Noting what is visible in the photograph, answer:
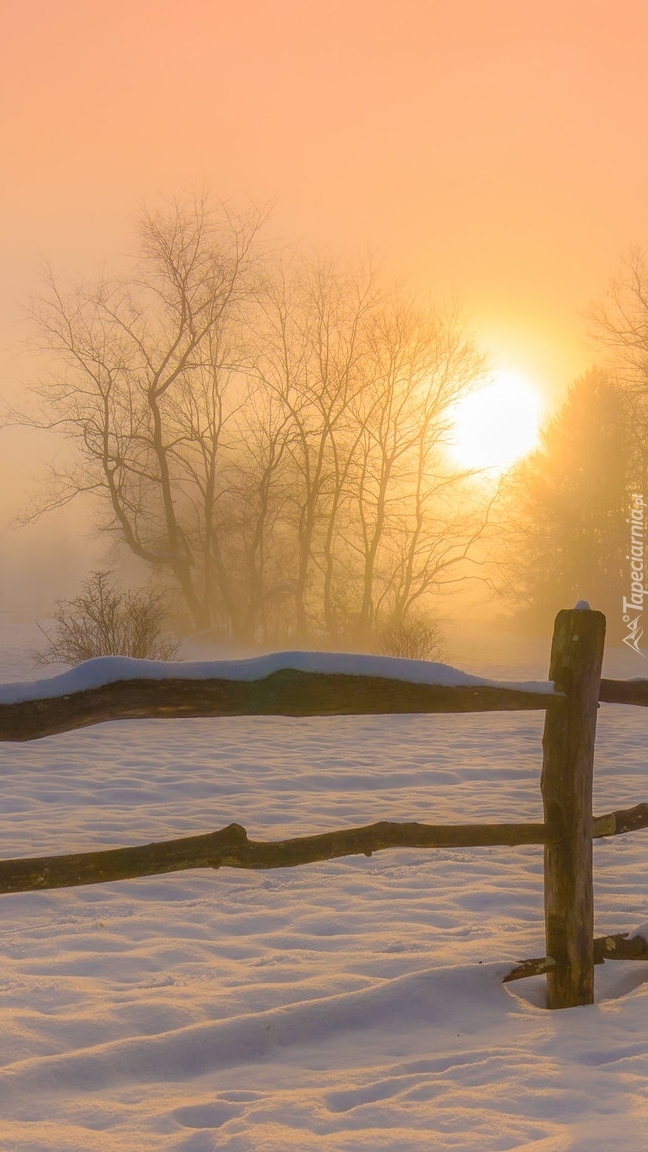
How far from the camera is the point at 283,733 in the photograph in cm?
1250

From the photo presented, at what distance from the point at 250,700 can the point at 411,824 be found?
2.92 ft

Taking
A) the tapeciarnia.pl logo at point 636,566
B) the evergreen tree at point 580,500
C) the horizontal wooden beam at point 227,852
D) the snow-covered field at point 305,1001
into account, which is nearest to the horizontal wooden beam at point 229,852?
the horizontal wooden beam at point 227,852

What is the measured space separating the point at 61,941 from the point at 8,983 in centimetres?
60

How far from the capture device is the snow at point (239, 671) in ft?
8.96

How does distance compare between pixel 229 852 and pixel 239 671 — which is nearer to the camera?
pixel 239 671

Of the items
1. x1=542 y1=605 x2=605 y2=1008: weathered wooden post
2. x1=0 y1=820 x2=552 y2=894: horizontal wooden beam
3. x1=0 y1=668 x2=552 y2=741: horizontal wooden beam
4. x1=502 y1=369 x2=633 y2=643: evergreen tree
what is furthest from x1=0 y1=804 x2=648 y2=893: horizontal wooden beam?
x1=502 y1=369 x2=633 y2=643: evergreen tree

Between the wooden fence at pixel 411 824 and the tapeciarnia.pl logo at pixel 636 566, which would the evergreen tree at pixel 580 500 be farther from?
the wooden fence at pixel 411 824

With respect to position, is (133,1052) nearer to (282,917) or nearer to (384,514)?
(282,917)

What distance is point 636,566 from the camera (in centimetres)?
3181

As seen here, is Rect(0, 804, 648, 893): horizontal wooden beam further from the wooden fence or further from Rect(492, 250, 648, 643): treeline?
Rect(492, 250, 648, 643): treeline

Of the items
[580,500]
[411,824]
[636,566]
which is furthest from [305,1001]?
[580,500]

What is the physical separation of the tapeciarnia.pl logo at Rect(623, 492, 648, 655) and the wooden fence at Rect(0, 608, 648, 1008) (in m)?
27.9

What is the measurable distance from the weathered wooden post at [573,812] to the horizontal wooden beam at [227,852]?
123 millimetres

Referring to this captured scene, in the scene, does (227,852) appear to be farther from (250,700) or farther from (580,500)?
(580,500)
